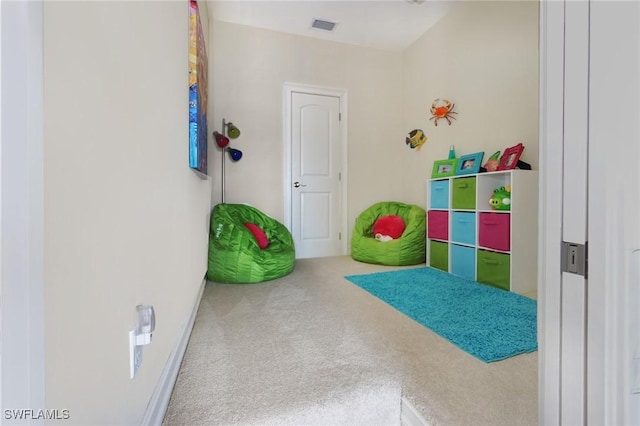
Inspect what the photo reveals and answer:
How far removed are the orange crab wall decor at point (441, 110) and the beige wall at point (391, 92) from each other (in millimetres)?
81

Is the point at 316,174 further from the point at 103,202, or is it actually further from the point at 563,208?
the point at 563,208

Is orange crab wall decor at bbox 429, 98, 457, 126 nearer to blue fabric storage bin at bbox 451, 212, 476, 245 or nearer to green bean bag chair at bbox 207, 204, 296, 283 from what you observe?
blue fabric storage bin at bbox 451, 212, 476, 245

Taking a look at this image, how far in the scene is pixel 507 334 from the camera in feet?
4.99

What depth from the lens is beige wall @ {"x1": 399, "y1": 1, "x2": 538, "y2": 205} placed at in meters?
2.52

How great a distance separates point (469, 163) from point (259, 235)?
2.22 meters

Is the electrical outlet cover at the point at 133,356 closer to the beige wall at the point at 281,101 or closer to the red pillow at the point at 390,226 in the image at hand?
the beige wall at the point at 281,101

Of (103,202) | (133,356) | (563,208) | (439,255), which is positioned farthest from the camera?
(439,255)

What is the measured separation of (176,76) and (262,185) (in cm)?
Result: 228

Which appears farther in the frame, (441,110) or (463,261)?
(441,110)

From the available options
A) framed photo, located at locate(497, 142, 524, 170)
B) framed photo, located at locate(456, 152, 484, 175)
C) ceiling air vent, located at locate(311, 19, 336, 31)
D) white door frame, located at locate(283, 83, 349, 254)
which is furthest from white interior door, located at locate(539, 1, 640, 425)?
ceiling air vent, located at locate(311, 19, 336, 31)

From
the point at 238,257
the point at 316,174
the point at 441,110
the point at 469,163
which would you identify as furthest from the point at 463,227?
the point at 238,257

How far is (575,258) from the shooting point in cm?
51

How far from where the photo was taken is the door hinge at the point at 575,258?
0.49m

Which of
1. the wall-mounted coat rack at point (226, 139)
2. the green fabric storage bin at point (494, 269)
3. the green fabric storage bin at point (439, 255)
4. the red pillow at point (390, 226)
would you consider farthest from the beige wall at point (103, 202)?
the red pillow at point (390, 226)
